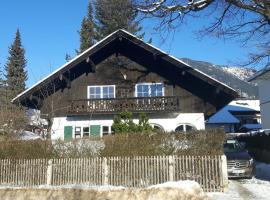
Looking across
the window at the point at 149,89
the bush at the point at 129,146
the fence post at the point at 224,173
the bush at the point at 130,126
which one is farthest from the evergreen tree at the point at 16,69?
the fence post at the point at 224,173

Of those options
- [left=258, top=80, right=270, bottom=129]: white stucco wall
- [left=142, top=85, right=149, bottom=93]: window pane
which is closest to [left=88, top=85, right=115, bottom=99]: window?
[left=142, top=85, right=149, bottom=93]: window pane

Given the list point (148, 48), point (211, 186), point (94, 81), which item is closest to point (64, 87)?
point (94, 81)

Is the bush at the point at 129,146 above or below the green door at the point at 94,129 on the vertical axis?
below

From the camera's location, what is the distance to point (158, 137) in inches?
655

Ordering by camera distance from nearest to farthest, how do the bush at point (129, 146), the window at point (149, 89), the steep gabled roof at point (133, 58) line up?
the bush at point (129, 146) → the steep gabled roof at point (133, 58) → the window at point (149, 89)

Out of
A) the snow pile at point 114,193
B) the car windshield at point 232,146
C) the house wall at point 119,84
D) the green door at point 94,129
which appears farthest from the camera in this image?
the house wall at point 119,84

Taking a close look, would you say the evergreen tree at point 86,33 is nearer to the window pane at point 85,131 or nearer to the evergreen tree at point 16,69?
the evergreen tree at point 16,69

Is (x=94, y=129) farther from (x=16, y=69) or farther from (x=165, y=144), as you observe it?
(x=16, y=69)

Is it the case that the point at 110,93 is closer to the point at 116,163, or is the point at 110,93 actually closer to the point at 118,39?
the point at 118,39

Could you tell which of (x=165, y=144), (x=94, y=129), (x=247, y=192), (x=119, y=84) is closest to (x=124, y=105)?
(x=119, y=84)

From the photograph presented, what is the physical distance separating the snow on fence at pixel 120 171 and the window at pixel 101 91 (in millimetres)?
12047

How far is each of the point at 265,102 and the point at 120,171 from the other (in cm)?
2845

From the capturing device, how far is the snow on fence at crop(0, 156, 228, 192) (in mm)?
15625

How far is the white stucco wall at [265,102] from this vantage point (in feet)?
133
